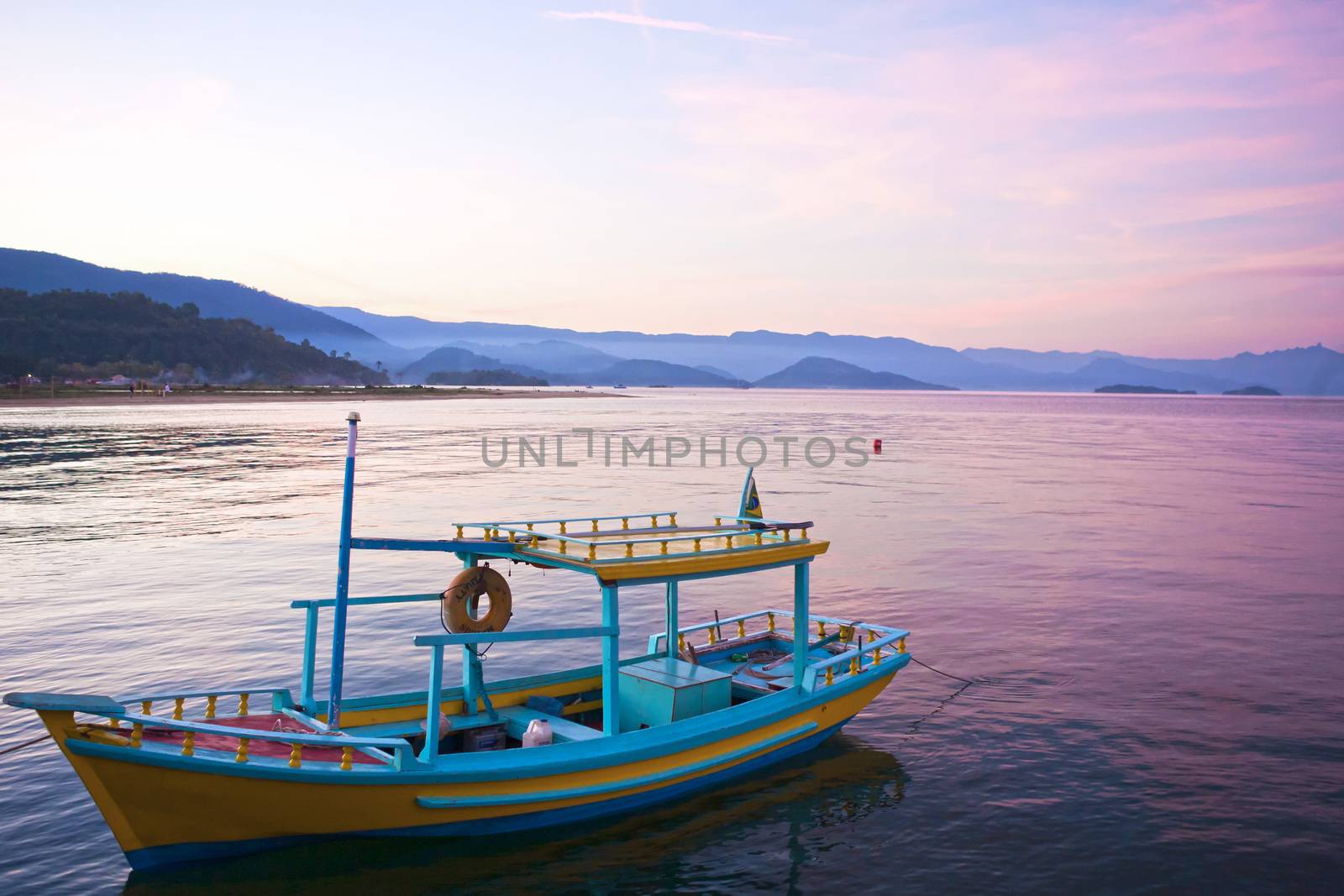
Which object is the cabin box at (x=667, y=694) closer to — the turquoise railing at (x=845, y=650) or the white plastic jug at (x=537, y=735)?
the turquoise railing at (x=845, y=650)

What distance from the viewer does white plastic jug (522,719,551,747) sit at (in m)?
9.98

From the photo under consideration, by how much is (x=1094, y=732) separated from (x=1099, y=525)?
22.1 metres

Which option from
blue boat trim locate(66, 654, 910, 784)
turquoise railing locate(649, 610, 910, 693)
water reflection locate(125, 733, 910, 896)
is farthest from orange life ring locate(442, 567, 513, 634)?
turquoise railing locate(649, 610, 910, 693)

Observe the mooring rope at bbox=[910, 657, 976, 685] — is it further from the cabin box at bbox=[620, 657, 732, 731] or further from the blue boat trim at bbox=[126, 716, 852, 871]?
the cabin box at bbox=[620, 657, 732, 731]

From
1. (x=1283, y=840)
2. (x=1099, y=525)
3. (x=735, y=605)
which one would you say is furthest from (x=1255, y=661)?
(x=1099, y=525)

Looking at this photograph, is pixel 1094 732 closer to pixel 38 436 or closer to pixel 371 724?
pixel 371 724

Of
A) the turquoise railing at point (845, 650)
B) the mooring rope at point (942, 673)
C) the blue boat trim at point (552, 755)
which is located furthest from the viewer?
the mooring rope at point (942, 673)

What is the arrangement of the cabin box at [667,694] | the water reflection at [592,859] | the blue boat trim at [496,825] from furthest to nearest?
the cabin box at [667,694] < the water reflection at [592,859] < the blue boat trim at [496,825]

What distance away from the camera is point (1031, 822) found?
1045 centimetres

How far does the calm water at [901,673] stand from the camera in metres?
9.43

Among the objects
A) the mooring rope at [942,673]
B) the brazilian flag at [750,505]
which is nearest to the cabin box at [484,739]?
the brazilian flag at [750,505]

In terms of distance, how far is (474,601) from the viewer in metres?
10.7

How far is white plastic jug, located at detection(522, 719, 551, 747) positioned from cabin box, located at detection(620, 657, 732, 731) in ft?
4.49

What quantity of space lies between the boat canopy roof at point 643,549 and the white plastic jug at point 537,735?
179 cm
